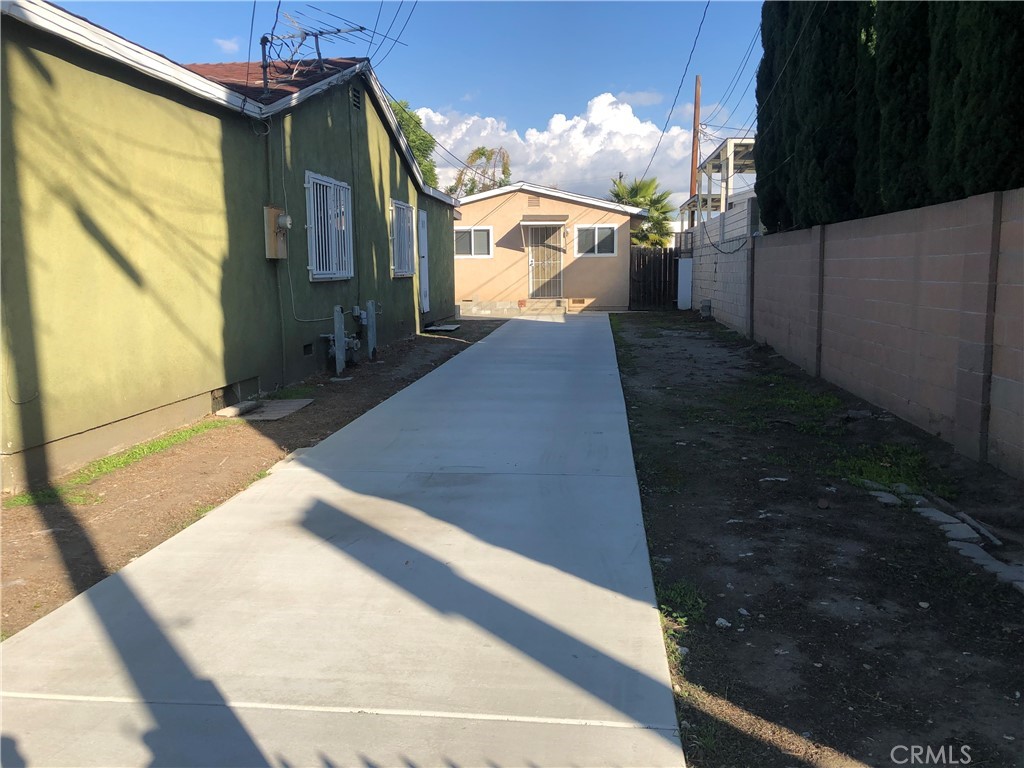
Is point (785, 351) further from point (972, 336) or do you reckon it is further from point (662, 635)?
point (662, 635)

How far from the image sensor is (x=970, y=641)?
3.51 metres

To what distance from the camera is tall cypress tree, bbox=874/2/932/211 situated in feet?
23.6

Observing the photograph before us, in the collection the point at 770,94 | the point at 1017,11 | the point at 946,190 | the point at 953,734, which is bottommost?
the point at 953,734

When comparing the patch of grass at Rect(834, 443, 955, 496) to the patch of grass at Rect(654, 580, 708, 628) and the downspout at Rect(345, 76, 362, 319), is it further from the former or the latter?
the downspout at Rect(345, 76, 362, 319)

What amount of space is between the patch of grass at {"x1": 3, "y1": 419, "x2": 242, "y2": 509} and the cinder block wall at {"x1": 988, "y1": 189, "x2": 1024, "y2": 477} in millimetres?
6448

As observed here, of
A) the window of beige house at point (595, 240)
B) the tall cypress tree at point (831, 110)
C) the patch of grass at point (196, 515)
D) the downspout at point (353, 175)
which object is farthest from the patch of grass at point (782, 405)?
the window of beige house at point (595, 240)

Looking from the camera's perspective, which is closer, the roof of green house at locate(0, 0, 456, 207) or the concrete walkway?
the concrete walkway

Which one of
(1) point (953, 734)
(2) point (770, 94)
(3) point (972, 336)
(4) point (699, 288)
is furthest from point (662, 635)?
(4) point (699, 288)

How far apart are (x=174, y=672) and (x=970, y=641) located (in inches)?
136

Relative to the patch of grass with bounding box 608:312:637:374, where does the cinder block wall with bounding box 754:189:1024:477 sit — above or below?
above

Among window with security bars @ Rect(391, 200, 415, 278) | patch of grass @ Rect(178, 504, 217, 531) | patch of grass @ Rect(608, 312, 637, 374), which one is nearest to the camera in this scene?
patch of grass @ Rect(178, 504, 217, 531)

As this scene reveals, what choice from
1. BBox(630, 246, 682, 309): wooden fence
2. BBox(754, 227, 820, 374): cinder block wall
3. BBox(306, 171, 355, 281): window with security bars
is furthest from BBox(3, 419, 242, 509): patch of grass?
BBox(630, 246, 682, 309): wooden fence

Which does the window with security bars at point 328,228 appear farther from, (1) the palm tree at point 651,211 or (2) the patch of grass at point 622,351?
(1) the palm tree at point 651,211

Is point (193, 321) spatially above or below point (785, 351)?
above
